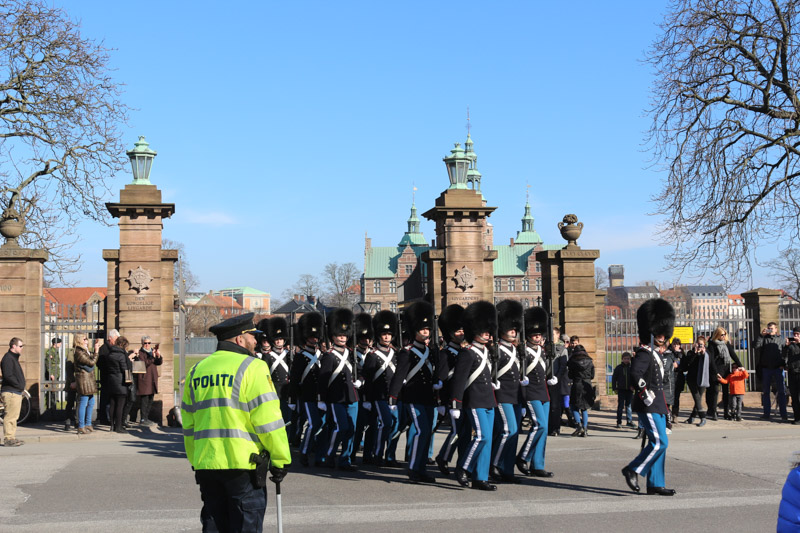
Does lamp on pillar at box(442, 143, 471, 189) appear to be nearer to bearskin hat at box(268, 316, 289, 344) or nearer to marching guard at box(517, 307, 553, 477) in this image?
bearskin hat at box(268, 316, 289, 344)

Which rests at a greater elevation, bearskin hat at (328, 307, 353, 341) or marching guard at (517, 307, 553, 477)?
bearskin hat at (328, 307, 353, 341)

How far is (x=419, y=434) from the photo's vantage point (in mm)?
10688

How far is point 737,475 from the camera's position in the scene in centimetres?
1045

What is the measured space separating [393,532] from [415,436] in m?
3.00

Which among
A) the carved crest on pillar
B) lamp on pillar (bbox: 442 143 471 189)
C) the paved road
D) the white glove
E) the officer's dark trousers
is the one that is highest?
lamp on pillar (bbox: 442 143 471 189)

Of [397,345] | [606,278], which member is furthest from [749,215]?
[606,278]

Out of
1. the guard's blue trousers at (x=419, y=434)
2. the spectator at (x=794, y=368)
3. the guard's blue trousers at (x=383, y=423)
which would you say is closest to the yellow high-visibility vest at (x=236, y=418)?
the guard's blue trousers at (x=419, y=434)

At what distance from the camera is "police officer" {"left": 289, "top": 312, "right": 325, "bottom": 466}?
40.0 ft

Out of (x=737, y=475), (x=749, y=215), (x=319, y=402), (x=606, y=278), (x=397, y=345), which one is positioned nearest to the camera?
(x=737, y=475)

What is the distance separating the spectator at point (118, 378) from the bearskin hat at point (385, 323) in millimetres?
4994

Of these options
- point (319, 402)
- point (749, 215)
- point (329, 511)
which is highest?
point (749, 215)

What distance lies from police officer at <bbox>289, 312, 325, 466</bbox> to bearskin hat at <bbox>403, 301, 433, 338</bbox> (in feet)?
4.73

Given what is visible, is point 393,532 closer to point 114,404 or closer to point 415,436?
point 415,436

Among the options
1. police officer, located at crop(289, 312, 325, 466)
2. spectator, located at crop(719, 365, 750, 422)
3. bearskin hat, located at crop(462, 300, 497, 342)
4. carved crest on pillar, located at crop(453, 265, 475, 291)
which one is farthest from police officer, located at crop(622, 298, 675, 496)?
carved crest on pillar, located at crop(453, 265, 475, 291)
